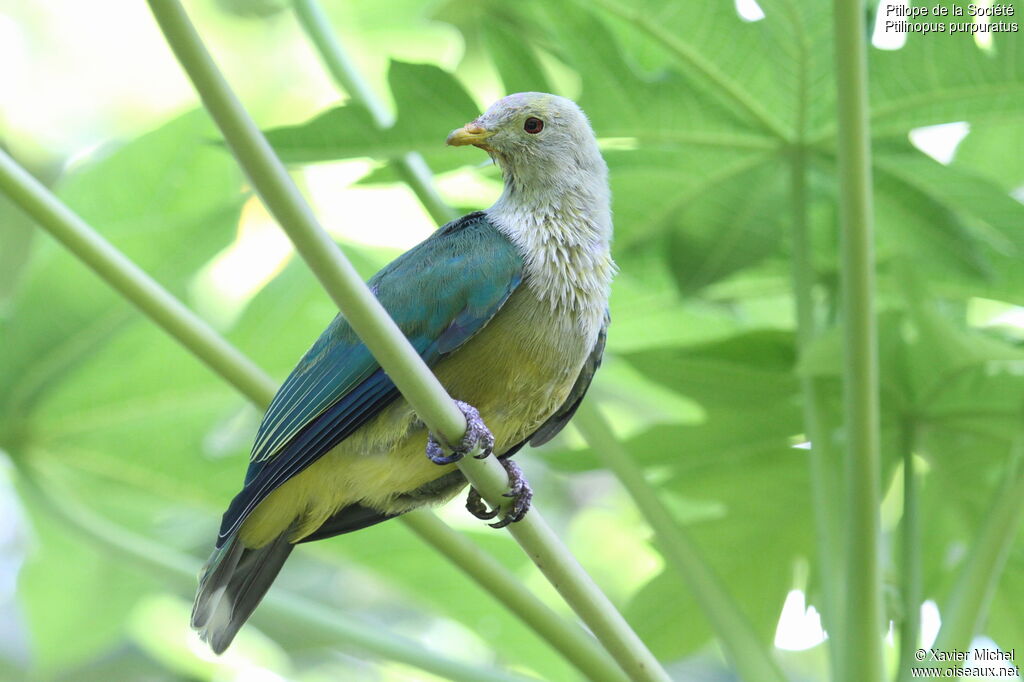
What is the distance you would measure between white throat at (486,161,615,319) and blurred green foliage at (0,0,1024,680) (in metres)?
0.22

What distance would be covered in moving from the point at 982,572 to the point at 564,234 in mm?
→ 1281

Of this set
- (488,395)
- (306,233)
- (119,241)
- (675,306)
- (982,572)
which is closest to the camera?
(306,233)

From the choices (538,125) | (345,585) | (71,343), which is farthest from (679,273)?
(345,585)

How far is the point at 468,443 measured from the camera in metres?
2.09

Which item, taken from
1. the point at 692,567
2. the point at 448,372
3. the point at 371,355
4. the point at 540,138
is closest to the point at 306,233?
the point at 371,355

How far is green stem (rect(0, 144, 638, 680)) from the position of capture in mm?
2418

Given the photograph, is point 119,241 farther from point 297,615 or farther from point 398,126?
point 297,615

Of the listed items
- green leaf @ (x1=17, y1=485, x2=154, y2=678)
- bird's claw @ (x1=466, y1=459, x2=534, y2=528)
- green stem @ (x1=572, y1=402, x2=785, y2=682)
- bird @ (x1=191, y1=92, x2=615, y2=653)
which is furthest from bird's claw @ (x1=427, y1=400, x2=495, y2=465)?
green leaf @ (x1=17, y1=485, x2=154, y2=678)

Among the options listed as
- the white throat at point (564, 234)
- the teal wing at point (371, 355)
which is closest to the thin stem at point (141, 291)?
the teal wing at point (371, 355)

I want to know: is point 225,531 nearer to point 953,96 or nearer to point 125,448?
point 125,448

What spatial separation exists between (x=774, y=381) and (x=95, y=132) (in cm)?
427

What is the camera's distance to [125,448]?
3738 millimetres

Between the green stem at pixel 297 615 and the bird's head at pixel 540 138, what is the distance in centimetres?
126

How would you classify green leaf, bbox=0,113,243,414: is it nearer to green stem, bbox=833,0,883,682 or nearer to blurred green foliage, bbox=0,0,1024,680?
blurred green foliage, bbox=0,0,1024,680
